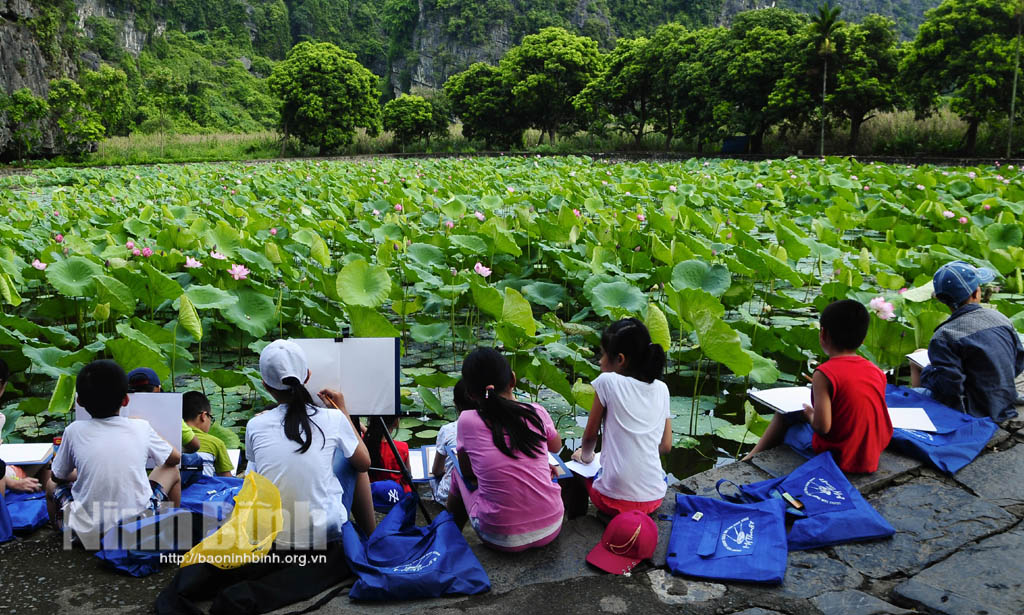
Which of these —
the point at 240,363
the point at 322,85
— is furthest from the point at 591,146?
the point at 240,363

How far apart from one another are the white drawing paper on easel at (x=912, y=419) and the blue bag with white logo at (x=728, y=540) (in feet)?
2.66

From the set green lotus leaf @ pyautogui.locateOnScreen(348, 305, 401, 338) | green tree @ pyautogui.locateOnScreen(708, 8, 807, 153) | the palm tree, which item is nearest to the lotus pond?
green lotus leaf @ pyautogui.locateOnScreen(348, 305, 401, 338)

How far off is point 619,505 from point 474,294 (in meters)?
1.75

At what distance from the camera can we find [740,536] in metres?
2.09

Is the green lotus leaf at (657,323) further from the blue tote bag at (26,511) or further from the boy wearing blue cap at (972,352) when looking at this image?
the blue tote bag at (26,511)

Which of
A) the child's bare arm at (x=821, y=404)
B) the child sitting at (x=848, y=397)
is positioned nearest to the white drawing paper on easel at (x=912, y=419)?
the child sitting at (x=848, y=397)

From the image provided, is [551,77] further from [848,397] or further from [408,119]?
[848,397]

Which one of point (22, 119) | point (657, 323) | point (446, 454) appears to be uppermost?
point (22, 119)

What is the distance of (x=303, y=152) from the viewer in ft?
103

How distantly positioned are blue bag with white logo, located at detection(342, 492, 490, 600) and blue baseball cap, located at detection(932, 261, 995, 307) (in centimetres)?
207

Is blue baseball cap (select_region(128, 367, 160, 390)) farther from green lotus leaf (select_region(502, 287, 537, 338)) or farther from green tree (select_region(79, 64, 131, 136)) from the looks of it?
green tree (select_region(79, 64, 131, 136))

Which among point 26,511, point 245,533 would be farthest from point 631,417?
point 26,511

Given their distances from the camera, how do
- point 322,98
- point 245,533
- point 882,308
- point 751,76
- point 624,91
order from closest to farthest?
point 245,533, point 882,308, point 751,76, point 624,91, point 322,98

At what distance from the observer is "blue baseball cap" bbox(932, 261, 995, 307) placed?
9.18 ft
